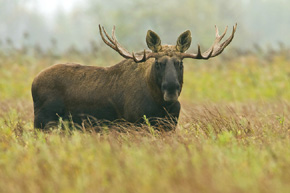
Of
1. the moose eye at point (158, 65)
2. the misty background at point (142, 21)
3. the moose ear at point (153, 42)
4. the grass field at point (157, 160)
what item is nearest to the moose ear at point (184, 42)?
the moose ear at point (153, 42)

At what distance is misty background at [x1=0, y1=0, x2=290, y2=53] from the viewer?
4378 cm

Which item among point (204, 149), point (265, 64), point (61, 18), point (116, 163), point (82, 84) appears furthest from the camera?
point (61, 18)

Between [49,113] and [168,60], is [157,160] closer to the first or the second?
[168,60]

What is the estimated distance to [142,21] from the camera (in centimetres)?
4500

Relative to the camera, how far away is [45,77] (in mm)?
6621

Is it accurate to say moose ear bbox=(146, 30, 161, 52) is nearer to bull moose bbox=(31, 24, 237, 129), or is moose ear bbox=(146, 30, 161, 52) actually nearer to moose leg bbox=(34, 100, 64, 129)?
bull moose bbox=(31, 24, 237, 129)

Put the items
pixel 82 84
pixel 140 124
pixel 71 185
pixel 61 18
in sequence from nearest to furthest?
pixel 71 185, pixel 140 124, pixel 82 84, pixel 61 18

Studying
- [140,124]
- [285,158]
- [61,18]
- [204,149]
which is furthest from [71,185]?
[61,18]

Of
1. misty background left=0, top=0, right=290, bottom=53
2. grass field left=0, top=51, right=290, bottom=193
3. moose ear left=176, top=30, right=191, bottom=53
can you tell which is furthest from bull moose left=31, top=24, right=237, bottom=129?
misty background left=0, top=0, right=290, bottom=53

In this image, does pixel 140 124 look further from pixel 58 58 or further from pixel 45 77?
pixel 58 58

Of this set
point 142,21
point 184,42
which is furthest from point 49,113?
point 142,21

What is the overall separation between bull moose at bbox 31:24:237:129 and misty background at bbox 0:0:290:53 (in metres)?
7.47

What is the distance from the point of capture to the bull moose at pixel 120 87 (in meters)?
5.84

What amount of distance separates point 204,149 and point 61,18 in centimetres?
10427
